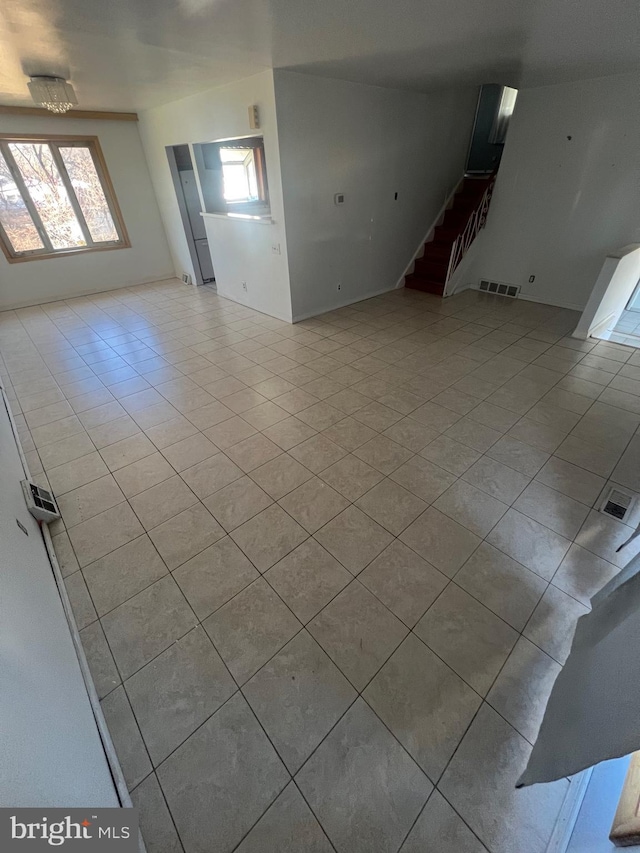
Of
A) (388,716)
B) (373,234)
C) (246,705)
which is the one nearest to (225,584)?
(246,705)

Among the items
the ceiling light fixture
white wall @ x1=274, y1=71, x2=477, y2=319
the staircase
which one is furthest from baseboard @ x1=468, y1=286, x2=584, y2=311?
the ceiling light fixture

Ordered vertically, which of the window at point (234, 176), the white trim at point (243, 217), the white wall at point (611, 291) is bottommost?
the white wall at point (611, 291)

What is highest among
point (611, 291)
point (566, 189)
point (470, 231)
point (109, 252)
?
point (566, 189)

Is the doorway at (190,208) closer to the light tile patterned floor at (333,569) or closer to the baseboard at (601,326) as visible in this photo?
the light tile patterned floor at (333,569)

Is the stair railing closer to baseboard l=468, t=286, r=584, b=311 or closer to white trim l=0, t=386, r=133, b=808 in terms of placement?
baseboard l=468, t=286, r=584, b=311

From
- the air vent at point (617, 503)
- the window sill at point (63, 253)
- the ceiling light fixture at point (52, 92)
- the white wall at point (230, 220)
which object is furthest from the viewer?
the window sill at point (63, 253)

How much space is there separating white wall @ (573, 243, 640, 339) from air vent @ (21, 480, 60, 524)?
5438 millimetres

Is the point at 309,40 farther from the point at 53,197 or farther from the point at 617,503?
the point at 53,197

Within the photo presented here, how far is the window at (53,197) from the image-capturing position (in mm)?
4996

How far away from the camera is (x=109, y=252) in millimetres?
6086

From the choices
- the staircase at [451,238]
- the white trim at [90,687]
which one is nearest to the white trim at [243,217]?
the staircase at [451,238]

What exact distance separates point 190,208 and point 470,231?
14.9ft

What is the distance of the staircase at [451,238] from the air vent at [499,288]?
68 cm

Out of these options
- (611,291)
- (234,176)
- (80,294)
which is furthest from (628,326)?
(80,294)
